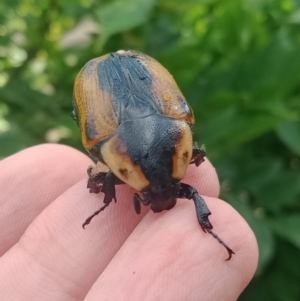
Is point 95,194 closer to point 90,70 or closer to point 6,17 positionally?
point 90,70

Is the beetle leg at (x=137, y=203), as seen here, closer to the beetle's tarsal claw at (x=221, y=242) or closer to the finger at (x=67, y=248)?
the finger at (x=67, y=248)

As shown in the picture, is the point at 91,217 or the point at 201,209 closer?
the point at 201,209

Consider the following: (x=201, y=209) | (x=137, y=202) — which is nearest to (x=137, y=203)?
(x=137, y=202)

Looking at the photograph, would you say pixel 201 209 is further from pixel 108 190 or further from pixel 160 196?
pixel 108 190

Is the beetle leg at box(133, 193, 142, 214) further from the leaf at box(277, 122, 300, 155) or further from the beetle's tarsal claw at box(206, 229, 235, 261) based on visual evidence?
the leaf at box(277, 122, 300, 155)

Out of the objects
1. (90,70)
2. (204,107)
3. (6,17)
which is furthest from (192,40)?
(6,17)

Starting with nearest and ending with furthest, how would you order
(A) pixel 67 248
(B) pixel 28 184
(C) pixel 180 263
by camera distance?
(C) pixel 180 263, (A) pixel 67 248, (B) pixel 28 184
